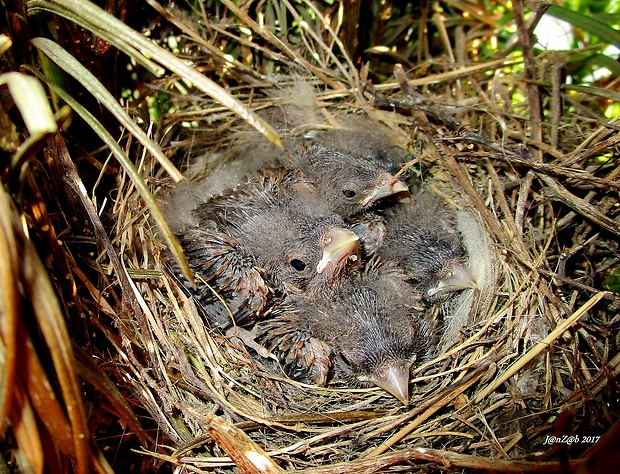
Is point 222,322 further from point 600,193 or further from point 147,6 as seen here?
point 600,193

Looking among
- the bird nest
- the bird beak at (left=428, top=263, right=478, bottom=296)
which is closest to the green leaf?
the bird nest

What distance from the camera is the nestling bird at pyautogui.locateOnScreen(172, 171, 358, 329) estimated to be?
1.39 metres

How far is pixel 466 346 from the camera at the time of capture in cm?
134

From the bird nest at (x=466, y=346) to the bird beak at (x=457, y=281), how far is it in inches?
2.2

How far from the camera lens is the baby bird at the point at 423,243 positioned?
1553mm

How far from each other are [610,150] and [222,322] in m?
1.27

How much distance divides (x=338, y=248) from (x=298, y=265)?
0.57 feet

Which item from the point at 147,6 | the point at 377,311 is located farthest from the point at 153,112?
the point at 377,311

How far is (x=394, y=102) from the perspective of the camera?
1630 millimetres

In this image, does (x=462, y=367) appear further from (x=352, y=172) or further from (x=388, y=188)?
(x=352, y=172)

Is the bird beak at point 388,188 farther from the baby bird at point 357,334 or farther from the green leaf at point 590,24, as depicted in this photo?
the green leaf at point 590,24

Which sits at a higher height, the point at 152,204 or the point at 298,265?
the point at 152,204

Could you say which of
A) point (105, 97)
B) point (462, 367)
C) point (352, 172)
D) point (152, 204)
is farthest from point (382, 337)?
point (105, 97)

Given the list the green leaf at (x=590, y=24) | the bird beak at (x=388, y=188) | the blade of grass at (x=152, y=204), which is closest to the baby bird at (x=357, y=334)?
the bird beak at (x=388, y=188)
